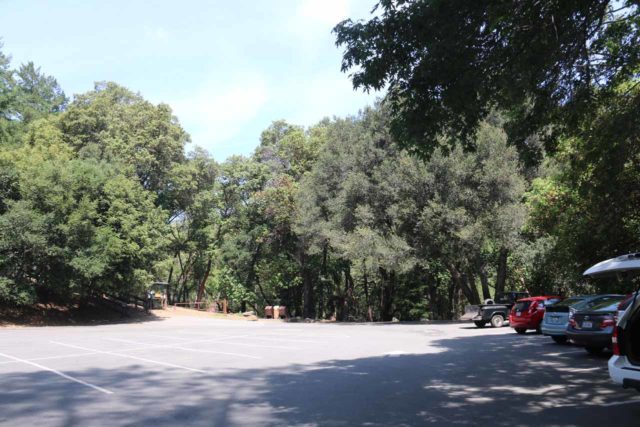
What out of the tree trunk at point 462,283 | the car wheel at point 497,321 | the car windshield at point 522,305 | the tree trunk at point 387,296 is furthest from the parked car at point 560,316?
the tree trunk at point 387,296

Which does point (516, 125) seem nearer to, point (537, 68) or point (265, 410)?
point (537, 68)

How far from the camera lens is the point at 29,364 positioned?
39.7 ft

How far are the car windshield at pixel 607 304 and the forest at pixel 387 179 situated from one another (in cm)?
206

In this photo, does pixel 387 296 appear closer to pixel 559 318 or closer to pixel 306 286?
pixel 306 286

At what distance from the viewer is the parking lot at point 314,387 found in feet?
22.5

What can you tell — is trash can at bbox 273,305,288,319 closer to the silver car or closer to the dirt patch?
the dirt patch

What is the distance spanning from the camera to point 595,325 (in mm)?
11773

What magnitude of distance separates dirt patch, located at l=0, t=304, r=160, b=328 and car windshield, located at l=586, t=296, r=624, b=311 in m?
28.6

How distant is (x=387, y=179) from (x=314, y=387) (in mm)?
23835

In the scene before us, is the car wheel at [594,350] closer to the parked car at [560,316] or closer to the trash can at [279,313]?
the parked car at [560,316]

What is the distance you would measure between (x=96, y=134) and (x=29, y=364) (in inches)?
1302

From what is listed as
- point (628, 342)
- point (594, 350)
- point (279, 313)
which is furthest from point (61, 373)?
point (279, 313)

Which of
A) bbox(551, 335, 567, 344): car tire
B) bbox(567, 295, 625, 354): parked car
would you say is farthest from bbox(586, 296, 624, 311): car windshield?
bbox(551, 335, 567, 344): car tire

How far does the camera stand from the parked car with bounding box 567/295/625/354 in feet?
37.8
